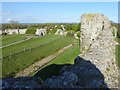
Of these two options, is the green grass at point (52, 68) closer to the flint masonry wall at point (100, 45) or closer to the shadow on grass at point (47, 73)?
the shadow on grass at point (47, 73)

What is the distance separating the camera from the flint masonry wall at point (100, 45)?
1028cm

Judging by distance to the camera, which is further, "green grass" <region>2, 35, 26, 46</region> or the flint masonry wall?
"green grass" <region>2, 35, 26, 46</region>

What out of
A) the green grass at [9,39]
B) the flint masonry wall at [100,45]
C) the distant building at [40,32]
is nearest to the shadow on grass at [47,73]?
the flint masonry wall at [100,45]

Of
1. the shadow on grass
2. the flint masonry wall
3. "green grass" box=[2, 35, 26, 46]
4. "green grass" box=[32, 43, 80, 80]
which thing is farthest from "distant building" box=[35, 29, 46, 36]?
the flint masonry wall

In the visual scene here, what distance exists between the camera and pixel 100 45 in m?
14.0

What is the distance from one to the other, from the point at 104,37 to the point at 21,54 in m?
17.2

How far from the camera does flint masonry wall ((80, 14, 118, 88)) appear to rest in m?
10.3

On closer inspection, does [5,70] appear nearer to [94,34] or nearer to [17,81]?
[94,34]

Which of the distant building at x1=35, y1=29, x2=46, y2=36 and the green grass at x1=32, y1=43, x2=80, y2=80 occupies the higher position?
the distant building at x1=35, y1=29, x2=46, y2=36

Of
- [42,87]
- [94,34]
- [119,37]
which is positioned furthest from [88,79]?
[119,37]

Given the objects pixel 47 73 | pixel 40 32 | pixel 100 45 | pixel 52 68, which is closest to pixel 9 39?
pixel 40 32

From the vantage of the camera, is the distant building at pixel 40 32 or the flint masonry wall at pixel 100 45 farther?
the distant building at pixel 40 32

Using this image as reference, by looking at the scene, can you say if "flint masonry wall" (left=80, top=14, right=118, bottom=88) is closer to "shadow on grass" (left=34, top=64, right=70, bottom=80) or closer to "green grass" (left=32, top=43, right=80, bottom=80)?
"shadow on grass" (left=34, top=64, right=70, bottom=80)

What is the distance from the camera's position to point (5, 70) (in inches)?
886
